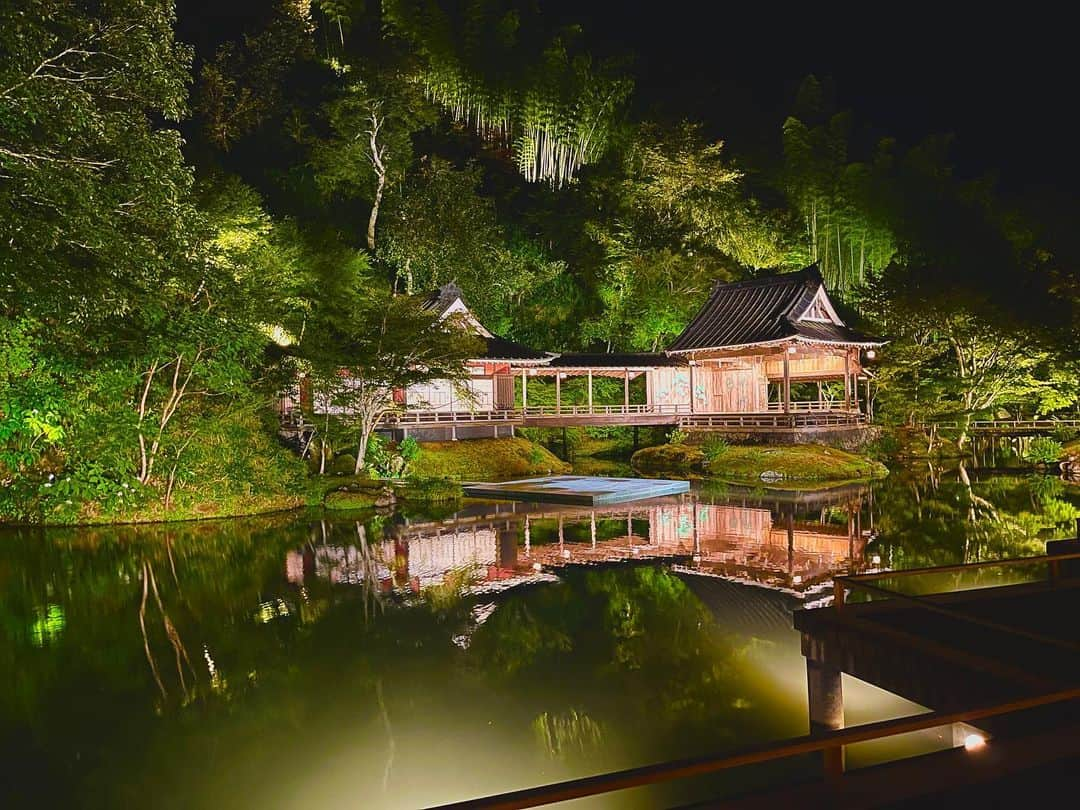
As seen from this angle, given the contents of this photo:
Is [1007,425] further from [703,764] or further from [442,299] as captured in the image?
[703,764]

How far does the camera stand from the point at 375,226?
37500 millimetres

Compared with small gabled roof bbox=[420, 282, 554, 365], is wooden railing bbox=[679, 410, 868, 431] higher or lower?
lower

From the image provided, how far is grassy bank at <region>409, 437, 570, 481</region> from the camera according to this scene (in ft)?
76.7

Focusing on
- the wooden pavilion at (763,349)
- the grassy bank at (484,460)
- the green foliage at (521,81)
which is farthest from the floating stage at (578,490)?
the green foliage at (521,81)

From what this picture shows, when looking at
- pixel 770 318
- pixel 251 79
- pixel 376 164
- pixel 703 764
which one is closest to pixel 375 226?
pixel 376 164

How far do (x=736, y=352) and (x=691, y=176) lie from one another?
11.5 meters

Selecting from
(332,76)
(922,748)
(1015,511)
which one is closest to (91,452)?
(922,748)

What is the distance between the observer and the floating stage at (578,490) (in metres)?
18.1

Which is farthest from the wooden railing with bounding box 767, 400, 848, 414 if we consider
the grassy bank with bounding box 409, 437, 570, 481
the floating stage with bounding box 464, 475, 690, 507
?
the floating stage with bounding box 464, 475, 690, 507

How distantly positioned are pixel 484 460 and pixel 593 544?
11876 millimetres

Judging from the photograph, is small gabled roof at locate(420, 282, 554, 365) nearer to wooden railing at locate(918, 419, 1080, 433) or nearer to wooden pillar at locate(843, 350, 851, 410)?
wooden pillar at locate(843, 350, 851, 410)

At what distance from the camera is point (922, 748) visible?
5.47 m

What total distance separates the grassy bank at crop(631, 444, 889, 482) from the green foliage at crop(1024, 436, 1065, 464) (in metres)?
5.28

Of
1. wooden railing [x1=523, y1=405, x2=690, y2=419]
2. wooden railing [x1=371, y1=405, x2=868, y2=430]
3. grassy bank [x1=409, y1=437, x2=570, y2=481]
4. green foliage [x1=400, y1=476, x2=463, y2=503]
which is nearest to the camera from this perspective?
green foliage [x1=400, y1=476, x2=463, y2=503]
